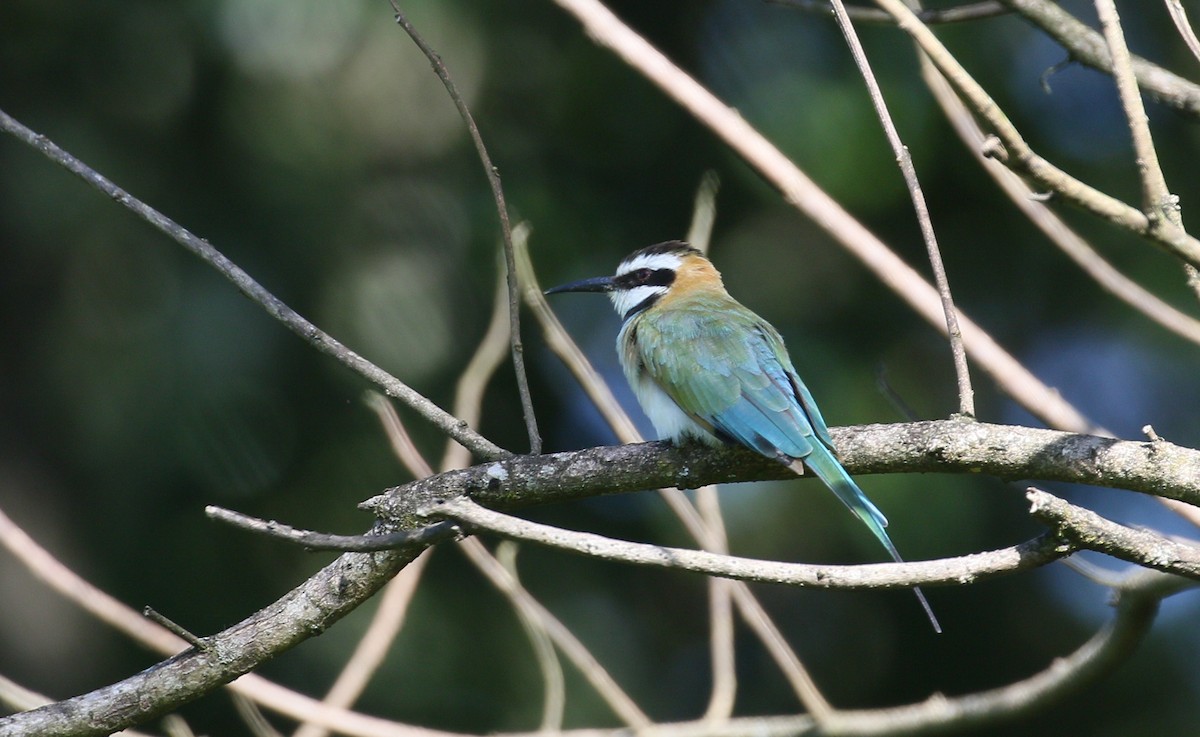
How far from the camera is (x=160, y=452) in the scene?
224 inches

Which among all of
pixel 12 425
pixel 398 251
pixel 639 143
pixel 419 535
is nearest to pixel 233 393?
pixel 398 251

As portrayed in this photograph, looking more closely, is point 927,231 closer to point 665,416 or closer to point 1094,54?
point 1094,54

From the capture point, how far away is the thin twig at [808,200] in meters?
2.71

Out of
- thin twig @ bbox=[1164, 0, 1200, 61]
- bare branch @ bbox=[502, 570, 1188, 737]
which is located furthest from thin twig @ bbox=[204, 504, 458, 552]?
thin twig @ bbox=[1164, 0, 1200, 61]

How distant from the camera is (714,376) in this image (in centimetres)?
351

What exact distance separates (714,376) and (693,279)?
0.98 metres

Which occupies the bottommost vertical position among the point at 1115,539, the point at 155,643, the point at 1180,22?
the point at 1115,539

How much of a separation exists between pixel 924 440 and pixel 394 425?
4.91ft

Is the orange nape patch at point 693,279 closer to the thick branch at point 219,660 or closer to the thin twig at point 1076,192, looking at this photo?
the thick branch at point 219,660

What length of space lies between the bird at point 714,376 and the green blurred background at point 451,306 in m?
1.20

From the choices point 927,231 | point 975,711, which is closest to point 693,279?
point 975,711

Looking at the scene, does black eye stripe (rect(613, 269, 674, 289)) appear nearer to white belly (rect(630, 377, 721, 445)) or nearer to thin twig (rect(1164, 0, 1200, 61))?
white belly (rect(630, 377, 721, 445))

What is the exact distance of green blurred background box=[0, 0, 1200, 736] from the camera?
18.1 ft

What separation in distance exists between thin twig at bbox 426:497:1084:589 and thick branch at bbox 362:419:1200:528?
A: 222 millimetres
